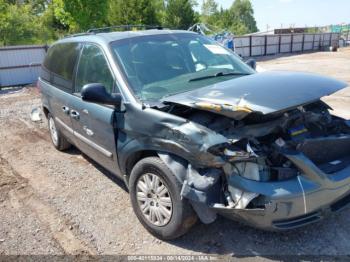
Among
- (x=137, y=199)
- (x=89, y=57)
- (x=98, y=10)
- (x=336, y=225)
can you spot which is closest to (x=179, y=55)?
(x=89, y=57)

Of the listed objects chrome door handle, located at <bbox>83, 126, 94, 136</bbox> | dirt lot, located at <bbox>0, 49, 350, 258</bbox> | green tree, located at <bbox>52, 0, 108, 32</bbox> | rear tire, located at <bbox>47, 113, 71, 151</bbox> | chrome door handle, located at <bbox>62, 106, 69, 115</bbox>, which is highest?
green tree, located at <bbox>52, 0, 108, 32</bbox>

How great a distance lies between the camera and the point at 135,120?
3.09m

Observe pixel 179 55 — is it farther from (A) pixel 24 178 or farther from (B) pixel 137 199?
(A) pixel 24 178

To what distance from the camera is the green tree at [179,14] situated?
3606 centimetres

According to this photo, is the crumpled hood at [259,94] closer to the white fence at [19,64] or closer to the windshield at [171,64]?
the windshield at [171,64]

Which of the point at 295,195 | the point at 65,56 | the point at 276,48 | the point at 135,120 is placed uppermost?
the point at 65,56

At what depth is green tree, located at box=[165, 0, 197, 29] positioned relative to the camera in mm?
36062

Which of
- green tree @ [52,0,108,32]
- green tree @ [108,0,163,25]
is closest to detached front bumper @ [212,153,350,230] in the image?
green tree @ [52,0,108,32]

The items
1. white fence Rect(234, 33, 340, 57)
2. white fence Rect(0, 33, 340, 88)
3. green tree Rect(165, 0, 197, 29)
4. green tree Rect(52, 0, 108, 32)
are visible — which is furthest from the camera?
green tree Rect(165, 0, 197, 29)

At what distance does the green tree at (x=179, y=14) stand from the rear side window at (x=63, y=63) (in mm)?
32176

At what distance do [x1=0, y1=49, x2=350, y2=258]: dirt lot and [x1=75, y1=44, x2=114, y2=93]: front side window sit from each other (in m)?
1.30

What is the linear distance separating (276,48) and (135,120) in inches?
1178

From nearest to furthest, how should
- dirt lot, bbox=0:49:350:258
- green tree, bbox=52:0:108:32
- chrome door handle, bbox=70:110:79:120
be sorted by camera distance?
A: dirt lot, bbox=0:49:350:258
chrome door handle, bbox=70:110:79:120
green tree, bbox=52:0:108:32

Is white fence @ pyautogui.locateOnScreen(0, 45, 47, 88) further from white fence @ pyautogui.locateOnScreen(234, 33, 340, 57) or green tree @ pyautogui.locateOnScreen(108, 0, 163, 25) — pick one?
green tree @ pyautogui.locateOnScreen(108, 0, 163, 25)
